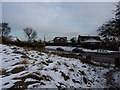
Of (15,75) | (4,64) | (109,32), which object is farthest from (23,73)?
(109,32)

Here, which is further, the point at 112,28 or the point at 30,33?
the point at 30,33

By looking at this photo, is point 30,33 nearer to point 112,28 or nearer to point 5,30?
point 5,30

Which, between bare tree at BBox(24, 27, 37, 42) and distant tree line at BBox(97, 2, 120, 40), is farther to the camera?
bare tree at BBox(24, 27, 37, 42)

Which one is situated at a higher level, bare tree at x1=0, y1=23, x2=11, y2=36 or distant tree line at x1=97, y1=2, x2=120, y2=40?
bare tree at x1=0, y1=23, x2=11, y2=36

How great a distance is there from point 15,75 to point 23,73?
0.31 meters

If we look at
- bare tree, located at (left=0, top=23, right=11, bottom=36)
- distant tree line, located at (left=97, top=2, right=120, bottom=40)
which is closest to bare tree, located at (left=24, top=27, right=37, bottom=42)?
bare tree, located at (left=0, top=23, right=11, bottom=36)

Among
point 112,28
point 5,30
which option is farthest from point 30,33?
point 112,28

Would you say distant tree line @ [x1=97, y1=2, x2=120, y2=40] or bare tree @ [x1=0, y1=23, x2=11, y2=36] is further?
bare tree @ [x1=0, y1=23, x2=11, y2=36]

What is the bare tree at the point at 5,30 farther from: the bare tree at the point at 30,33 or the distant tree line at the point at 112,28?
the distant tree line at the point at 112,28

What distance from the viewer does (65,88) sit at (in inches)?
177

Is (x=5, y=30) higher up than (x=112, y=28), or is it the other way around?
(x=5, y=30)

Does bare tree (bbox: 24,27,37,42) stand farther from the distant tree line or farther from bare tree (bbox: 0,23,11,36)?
the distant tree line

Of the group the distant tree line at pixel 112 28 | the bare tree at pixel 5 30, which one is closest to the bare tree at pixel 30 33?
the bare tree at pixel 5 30

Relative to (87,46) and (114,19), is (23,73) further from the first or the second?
(87,46)
